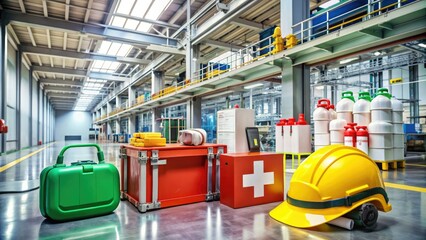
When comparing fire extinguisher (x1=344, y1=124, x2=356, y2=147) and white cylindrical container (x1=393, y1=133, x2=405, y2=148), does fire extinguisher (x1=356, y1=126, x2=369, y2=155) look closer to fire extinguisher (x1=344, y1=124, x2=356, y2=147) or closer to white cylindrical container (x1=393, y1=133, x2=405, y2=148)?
fire extinguisher (x1=344, y1=124, x2=356, y2=147)

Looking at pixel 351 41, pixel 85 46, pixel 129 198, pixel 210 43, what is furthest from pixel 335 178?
pixel 85 46

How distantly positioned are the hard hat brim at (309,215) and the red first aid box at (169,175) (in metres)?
1.36

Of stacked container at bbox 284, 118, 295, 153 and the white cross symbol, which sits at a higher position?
stacked container at bbox 284, 118, 295, 153

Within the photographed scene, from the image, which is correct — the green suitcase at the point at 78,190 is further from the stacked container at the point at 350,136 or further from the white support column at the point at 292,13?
the white support column at the point at 292,13

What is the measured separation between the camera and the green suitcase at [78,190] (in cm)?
327

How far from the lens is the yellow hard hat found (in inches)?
117

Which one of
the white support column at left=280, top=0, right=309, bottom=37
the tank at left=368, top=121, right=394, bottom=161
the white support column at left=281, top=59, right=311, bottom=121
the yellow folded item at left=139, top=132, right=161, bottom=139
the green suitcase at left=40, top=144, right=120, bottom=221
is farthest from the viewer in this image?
the white support column at left=280, top=0, right=309, bottom=37

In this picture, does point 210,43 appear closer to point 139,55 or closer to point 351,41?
point 139,55

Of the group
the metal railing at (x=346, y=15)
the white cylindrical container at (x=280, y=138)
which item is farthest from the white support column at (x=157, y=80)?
the white cylindrical container at (x=280, y=138)

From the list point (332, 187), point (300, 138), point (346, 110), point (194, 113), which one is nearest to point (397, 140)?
point (346, 110)

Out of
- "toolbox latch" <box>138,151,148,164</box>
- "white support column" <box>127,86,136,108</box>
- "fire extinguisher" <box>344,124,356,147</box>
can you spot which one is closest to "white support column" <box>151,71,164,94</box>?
"white support column" <box>127,86,136,108</box>

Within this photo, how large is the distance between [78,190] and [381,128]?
24.7 feet

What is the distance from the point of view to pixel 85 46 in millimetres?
20047

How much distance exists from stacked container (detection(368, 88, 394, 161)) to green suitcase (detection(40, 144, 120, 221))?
7.02m
